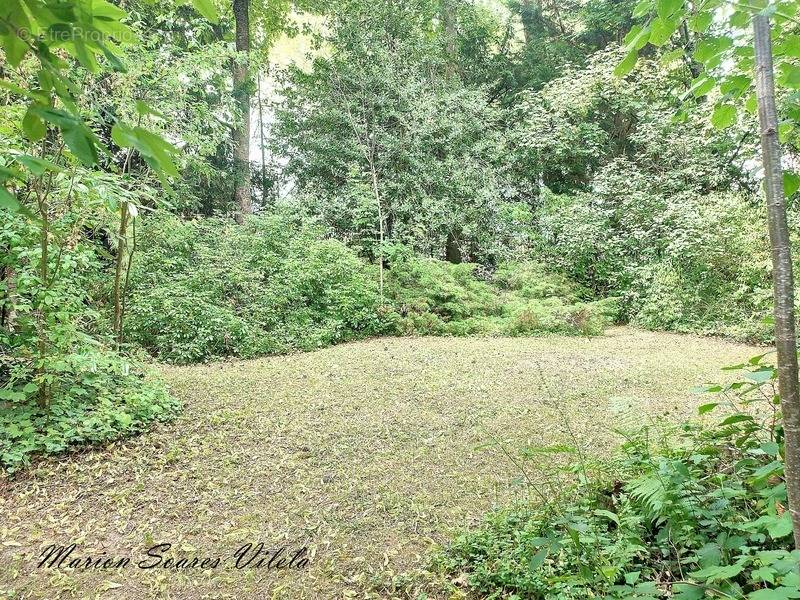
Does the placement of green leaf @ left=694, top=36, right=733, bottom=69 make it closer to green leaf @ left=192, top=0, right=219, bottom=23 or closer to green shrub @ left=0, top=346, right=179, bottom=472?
green leaf @ left=192, top=0, right=219, bottom=23

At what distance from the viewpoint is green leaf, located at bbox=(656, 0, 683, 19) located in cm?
107

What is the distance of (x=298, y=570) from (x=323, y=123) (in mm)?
8949

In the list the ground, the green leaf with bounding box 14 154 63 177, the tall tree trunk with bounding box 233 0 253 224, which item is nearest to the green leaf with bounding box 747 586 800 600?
the ground

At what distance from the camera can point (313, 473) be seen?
2.96 m

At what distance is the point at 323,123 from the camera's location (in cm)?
959

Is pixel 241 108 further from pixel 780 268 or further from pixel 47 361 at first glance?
pixel 780 268

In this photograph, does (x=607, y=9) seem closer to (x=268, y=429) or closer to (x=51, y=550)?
(x=268, y=429)

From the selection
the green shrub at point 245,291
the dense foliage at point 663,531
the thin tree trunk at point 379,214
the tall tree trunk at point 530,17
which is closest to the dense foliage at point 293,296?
the green shrub at point 245,291

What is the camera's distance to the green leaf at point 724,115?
1401 millimetres

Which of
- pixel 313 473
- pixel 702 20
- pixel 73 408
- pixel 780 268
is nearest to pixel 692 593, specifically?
pixel 780 268

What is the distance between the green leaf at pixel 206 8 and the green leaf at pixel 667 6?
0.97m

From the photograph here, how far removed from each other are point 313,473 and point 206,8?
268 cm

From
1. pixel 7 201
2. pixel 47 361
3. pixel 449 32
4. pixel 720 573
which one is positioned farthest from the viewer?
pixel 449 32

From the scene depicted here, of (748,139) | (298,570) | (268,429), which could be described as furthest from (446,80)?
(298,570)
